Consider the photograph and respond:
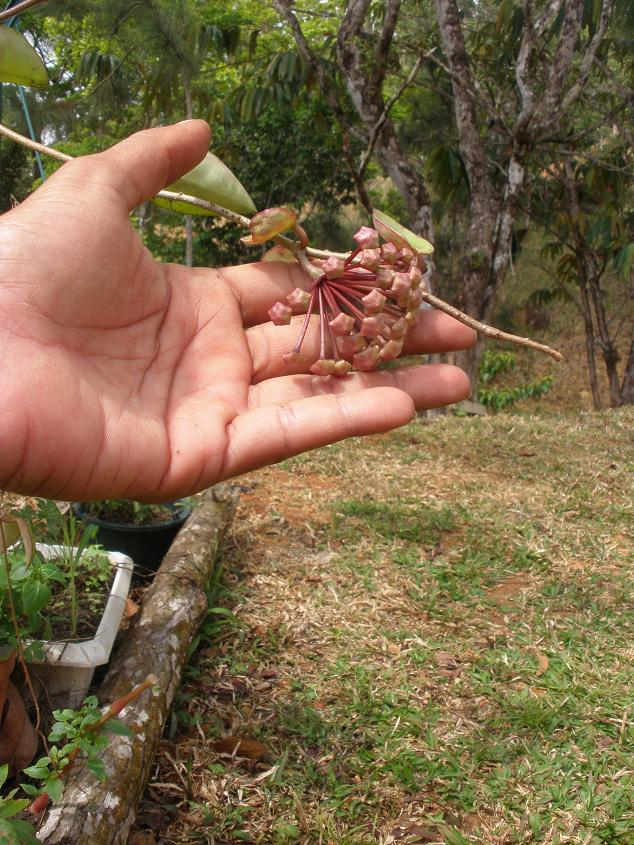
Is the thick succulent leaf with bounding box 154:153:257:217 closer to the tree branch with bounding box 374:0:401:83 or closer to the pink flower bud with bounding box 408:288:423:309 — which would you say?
the pink flower bud with bounding box 408:288:423:309

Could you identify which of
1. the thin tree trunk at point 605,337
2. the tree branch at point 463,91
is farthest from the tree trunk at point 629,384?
the tree branch at point 463,91

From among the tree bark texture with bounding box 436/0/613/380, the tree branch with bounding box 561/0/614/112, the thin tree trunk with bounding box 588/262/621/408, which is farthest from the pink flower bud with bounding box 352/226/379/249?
the thin tree trunk with bounding box 588/262/621/408

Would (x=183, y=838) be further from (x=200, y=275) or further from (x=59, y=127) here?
(x=59, y=127)

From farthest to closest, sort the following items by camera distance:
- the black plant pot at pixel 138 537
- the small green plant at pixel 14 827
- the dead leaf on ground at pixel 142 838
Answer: the black plant pot at pixel 138 537 → the dead leaf on ground at pixel 142 838 → the small green plant at pixel 14 827

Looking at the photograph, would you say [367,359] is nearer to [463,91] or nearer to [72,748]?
[72,748]

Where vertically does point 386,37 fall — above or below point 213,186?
above

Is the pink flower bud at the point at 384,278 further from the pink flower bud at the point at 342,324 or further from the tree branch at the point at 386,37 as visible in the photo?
the tree branch at the point at 386,37

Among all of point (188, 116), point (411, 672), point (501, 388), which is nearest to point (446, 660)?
point (411, 672)
